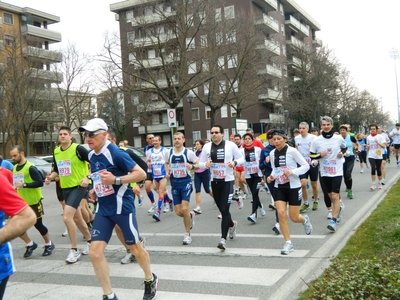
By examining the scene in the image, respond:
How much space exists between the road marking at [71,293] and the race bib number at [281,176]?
2.54 meters

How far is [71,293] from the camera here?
5.50m

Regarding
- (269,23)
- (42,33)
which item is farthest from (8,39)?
(269,23)

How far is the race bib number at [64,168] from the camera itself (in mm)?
7414

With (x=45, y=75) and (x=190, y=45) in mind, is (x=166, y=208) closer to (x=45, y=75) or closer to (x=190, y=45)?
(x=190, y=45)

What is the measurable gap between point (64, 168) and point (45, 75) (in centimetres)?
2991

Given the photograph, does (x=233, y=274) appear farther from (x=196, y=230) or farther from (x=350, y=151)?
(x=350, y=151)

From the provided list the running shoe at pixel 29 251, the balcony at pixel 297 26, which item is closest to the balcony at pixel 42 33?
the balcony at pixel 297 26

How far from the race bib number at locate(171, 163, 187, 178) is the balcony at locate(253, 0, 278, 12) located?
48297 mm

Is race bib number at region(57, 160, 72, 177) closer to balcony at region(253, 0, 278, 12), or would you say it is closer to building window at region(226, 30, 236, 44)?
building window at region(226, 30, 236, 44)

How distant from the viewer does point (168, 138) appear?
61.0 meters

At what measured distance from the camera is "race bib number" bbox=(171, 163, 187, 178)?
842 cm

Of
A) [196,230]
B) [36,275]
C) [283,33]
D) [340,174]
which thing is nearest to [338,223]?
[340,174]

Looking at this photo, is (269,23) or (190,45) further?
(269,23)

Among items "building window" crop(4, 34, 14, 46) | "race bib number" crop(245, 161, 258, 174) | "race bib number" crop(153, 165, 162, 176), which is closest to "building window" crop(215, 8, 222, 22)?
"building window" crop(4, 34, 14, 46)
